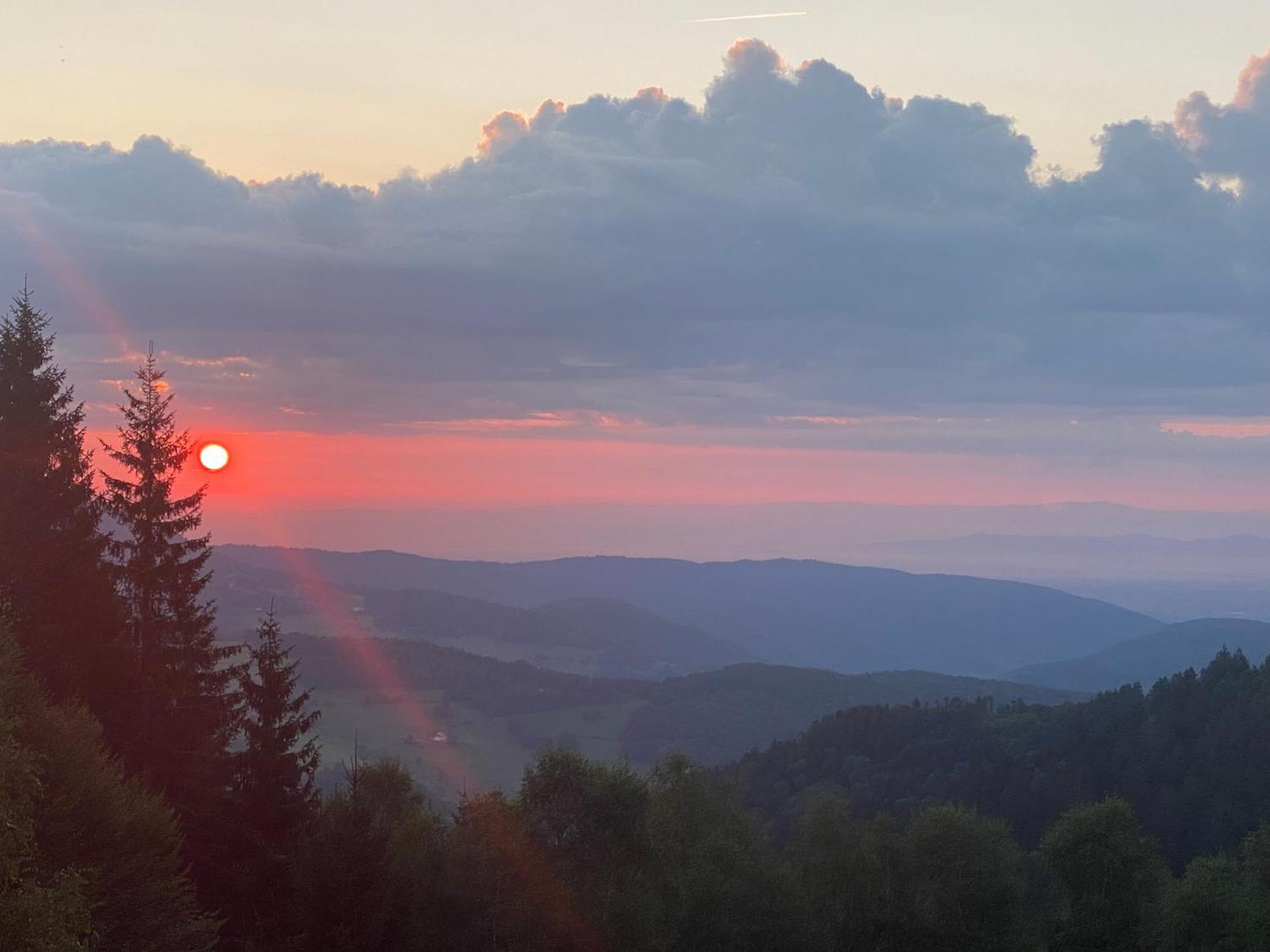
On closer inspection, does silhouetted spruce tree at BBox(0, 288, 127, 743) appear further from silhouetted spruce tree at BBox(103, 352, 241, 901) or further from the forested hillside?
the forested hillside

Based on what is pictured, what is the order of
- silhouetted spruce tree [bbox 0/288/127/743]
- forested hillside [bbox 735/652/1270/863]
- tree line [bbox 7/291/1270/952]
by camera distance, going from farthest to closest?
forested hillside [bbox 735/652/1270/863] → silhouetted spruce tree [bbox 0/288/127/743] → tree line [bbox 7/291/1270/952]

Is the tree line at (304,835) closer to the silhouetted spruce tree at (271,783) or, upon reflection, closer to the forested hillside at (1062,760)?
the silhouetted spruce tree at (271,783)

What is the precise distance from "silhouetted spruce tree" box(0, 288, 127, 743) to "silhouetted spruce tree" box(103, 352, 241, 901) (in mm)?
1109

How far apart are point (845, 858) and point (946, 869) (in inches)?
205

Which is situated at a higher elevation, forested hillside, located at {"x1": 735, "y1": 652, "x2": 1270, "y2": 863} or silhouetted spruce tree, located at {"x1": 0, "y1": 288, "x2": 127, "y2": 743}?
silhouetted spruce tree, located at {"x1": 0, "y1": 288, "x2": 127, "y2": 743}

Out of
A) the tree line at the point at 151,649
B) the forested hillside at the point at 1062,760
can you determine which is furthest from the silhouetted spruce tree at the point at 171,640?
the forested hillside at the point at 1062,760

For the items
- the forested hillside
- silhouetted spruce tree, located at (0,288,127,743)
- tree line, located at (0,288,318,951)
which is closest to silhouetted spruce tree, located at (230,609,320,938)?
tree line, located at (0,288,318,951)

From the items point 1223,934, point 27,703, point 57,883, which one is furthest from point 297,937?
point 1223,934

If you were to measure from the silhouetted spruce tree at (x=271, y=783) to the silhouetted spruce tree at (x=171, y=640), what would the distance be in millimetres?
719

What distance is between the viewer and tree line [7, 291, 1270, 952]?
896 inches

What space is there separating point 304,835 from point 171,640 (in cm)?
753

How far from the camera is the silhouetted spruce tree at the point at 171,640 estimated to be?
35.4 metres

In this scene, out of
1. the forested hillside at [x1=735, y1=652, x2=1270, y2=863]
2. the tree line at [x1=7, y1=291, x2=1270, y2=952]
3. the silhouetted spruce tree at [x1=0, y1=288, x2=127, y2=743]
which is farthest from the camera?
the forested hillside at [x1=735, y1=652, x2=1270, y2=863]

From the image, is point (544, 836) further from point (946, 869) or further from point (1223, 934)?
point (1223, 934)
